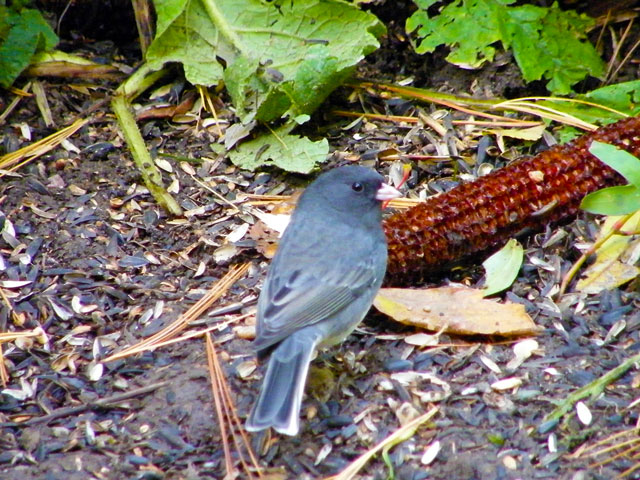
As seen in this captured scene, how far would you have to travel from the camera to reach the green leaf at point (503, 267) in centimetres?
304

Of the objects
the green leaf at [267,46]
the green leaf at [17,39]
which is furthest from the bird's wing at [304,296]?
the green leaf at [17,39]

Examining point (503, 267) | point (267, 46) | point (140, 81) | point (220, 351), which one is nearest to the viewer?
point (220, 351)

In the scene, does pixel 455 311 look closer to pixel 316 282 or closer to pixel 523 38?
pixel 316 282

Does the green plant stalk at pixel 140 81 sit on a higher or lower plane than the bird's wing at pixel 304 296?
higher

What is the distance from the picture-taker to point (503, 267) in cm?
309

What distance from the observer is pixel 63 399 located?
274cm

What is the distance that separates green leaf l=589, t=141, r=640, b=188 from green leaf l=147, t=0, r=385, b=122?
1.31 metres

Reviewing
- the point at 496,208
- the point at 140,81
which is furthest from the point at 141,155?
the point at 496,208

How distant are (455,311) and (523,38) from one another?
1510 mm

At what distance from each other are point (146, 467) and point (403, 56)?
251cm

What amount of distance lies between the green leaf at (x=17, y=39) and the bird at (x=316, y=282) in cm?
165

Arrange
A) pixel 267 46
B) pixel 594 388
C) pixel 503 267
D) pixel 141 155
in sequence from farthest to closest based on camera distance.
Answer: pixel 267 46, pixel 141 155, pixel 503 267, pixel 594 388

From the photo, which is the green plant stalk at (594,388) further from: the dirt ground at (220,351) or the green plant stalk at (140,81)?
the green plant stalk at (140,81)

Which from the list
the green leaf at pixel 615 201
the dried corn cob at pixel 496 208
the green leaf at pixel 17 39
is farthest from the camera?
the green leaf at pixel 17 39
